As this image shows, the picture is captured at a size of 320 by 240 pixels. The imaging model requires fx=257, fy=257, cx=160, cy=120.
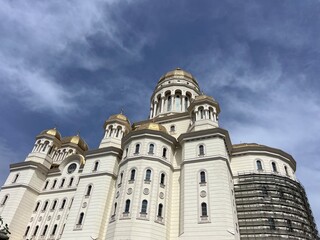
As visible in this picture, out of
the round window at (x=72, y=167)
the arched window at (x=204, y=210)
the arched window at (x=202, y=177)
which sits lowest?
the arched window at (x=204, y=210)

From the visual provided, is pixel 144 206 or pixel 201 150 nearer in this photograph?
pixel 144 206

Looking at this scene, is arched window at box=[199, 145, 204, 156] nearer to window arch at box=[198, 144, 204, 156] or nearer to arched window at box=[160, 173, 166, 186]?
window arch at box=[198, 144, 204, 156]

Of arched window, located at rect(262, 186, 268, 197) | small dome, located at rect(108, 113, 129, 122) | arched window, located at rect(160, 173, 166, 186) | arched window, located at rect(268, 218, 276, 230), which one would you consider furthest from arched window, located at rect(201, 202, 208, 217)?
small dome, located at rect(108, 113, 129, 122)

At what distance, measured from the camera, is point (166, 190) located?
25.0 metres

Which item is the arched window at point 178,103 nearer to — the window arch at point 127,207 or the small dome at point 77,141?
the window arch at point 127,207

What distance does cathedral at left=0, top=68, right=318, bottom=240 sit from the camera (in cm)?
2239

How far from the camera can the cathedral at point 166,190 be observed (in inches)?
882

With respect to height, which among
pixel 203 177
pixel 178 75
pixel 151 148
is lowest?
pixel 203 177

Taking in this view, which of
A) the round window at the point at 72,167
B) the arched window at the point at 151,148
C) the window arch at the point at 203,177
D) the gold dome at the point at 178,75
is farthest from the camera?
the gold dome at the point at 178,75

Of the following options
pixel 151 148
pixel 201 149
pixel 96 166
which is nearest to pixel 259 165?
pixel 201 149

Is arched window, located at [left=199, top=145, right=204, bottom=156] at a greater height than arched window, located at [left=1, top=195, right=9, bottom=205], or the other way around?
arched window, located at [left=199, top=145, right=204, bottom=156]

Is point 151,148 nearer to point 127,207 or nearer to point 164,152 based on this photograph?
point 164,152

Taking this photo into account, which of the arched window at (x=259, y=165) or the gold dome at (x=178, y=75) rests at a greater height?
the gold dome at (x=178, y=75)

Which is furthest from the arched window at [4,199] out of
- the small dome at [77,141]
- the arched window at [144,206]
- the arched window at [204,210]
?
the arched window at [204,210]
